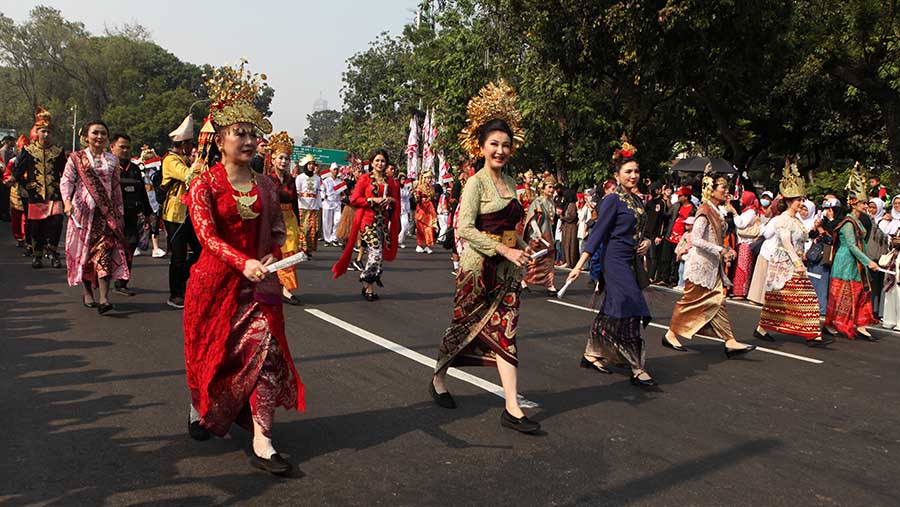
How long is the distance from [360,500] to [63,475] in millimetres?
1627

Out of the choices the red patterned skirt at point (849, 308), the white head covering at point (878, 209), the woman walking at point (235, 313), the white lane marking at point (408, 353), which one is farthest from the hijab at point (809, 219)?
the woman walking at point (235, 313)

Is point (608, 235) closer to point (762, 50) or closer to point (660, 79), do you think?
point (660, 79)

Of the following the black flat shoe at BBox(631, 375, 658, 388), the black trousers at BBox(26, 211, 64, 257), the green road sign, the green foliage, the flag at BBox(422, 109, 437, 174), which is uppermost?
the green foliage

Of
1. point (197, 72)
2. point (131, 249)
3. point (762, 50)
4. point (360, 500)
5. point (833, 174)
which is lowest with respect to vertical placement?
point (360, 500)

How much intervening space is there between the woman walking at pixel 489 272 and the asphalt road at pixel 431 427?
440 millimetres

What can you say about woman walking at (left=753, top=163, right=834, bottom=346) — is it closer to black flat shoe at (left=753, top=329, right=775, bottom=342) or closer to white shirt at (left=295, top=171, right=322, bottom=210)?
black flat shoe at (left=753, top=329, right=775, bottom=342)

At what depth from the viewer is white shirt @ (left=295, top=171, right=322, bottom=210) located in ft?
58.0

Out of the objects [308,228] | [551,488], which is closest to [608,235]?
[551,488]

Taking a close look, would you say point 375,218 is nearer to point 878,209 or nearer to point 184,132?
point 184,132

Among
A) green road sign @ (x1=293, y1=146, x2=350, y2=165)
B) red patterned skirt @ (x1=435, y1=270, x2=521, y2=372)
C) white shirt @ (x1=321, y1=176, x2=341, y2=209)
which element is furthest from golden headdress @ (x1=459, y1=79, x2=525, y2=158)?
green road sign @ (x1=293, y1=146, x2=350, y2=165)

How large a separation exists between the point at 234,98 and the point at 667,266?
1139cm

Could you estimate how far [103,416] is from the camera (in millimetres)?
5418

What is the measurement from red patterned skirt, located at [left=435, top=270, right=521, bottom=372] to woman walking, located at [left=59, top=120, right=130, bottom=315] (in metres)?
5.12

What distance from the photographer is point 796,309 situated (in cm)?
943
